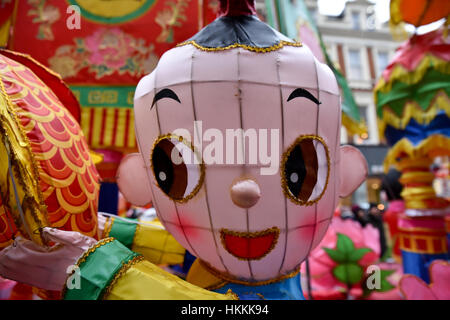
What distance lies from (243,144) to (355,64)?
8.73 meters

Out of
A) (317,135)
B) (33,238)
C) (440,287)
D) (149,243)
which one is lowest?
(440,287)

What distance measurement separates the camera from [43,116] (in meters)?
0.89

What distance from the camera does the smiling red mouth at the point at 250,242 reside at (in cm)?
91

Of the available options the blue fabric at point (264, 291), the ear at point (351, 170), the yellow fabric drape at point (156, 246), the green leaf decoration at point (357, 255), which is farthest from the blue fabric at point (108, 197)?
the green leaf decoration at point (357, 255)

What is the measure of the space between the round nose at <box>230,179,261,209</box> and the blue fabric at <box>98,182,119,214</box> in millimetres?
1067

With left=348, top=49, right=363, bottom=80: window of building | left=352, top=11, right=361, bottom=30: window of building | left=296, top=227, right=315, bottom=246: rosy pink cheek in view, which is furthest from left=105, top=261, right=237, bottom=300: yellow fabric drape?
left=348, top=49, right=363, bottom=80: window of building

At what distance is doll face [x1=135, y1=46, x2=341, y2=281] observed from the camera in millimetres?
882

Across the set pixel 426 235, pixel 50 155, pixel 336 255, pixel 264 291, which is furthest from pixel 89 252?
pixel 426 235

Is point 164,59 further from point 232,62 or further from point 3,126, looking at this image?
point 3,126

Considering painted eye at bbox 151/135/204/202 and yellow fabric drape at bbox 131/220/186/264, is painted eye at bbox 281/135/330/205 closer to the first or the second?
painted eye at bbox 151/135/204/202

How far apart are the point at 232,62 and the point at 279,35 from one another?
22cm

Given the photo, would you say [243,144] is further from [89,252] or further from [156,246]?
[156,246]
